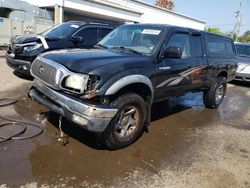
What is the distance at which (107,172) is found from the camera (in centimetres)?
356

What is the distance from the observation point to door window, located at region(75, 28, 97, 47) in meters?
8.25

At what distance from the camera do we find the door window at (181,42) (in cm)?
499

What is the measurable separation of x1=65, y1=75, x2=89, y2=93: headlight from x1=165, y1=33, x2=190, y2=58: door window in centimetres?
189

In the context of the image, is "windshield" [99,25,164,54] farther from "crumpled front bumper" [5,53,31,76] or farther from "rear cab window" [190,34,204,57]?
"crumpled front bumper" [5,53,31,76]

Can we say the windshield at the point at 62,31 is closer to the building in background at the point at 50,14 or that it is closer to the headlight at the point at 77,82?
the headlight at the point at 77,82

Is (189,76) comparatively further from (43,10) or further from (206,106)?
(43,10)

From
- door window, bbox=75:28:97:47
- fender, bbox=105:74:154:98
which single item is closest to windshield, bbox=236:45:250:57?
door window, bbox=75:28:97:47

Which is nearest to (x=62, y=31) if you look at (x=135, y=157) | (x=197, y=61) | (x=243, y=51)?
(x=197, y=61)

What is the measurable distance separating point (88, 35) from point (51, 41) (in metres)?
1.26

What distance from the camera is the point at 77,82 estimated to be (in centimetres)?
369

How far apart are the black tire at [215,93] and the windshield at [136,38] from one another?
8.66 ft

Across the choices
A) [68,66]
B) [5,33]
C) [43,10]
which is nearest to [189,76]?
[68,66]

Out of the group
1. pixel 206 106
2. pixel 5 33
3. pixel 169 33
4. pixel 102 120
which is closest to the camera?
pixel 102 120

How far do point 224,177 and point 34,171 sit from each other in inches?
99.3
